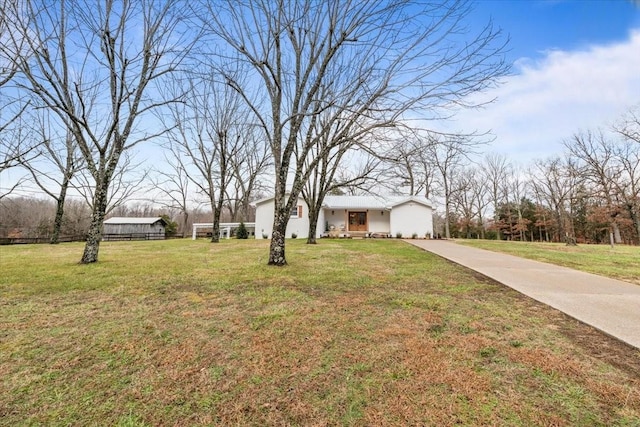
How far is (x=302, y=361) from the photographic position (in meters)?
2.54

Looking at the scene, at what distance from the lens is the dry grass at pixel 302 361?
1.89 m

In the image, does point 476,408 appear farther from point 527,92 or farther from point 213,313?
point 527,92

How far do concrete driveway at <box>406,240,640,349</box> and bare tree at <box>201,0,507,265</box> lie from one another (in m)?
4.01

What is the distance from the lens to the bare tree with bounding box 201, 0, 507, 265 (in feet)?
20.0

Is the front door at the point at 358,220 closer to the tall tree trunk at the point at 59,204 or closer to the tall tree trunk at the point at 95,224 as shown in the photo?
the tall tree trunk at the point at 95,224

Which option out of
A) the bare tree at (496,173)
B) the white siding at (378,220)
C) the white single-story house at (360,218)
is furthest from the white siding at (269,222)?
the bare tree at (496,173)

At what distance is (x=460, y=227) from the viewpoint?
34750mm

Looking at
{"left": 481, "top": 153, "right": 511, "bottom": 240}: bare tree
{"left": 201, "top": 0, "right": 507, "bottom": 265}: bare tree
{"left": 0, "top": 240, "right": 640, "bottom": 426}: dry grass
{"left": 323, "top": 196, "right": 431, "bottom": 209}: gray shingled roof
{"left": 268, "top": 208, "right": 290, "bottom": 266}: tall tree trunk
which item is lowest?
{"left": 0, "top": 240, "right": 640, "bottom": 426}: dry grass

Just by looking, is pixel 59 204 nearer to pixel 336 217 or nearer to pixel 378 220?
pixel 336 217

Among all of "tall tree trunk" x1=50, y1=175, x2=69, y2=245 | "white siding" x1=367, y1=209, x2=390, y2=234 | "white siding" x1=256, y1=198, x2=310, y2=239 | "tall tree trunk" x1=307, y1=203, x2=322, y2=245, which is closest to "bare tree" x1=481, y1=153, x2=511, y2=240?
"white siding" x1=367, y1=209, x2=390, y2=234

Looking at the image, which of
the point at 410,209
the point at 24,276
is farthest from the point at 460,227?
the point at 24,276

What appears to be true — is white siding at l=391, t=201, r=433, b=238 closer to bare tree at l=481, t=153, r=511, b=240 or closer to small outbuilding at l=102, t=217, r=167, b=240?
bare tree at l=481, t=153, r=511, b=240

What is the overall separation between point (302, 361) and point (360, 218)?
68.1 feet

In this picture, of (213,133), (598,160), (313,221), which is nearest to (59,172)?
(213,133)
